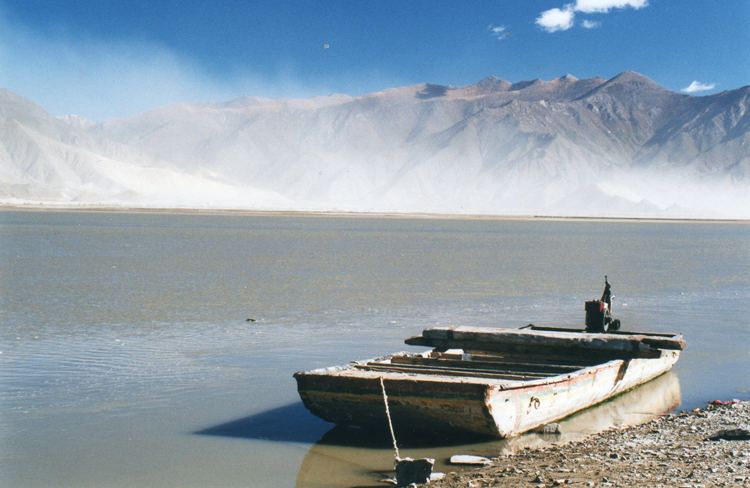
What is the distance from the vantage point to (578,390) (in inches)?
406

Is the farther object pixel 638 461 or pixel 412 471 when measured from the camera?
pixel 638 461

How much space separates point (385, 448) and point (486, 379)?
140 cm

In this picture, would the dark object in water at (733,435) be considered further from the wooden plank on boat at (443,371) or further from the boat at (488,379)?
the wooden plank on boat at (443,371)

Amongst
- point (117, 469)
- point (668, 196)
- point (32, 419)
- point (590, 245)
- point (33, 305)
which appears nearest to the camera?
point (117, 469)

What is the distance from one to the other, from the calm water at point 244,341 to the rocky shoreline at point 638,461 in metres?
0.78

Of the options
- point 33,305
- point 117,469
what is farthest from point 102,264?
point 117,469

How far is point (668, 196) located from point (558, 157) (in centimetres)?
2582

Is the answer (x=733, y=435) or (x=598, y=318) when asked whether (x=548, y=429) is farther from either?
(x=598, y=318)

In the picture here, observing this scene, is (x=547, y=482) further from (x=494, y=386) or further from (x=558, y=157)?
(x=558, y=157)

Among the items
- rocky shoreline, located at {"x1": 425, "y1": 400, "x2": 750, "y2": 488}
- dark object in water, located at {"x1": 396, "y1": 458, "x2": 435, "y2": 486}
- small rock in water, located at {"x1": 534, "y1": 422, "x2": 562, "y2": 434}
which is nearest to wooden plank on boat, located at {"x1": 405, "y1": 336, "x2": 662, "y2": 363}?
rocky shoreline, located at {"x1": 425, "y1": 400, "x2": 750, "y2": 488}

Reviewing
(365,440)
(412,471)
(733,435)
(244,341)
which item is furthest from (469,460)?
(244,341)

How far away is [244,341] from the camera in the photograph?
1568cm

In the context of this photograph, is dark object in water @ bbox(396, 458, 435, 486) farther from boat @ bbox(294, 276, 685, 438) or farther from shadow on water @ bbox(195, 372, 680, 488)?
boat @ bbox(294, 276, 685, 438)

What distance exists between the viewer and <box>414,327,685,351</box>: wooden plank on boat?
11938mm
